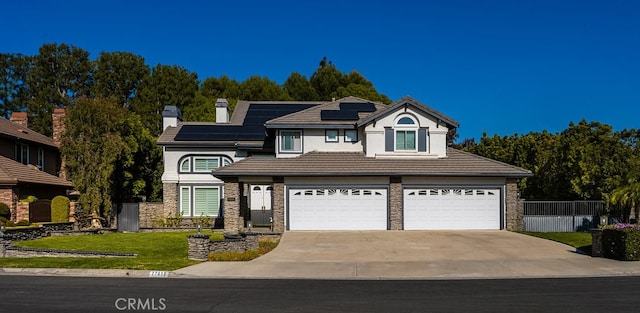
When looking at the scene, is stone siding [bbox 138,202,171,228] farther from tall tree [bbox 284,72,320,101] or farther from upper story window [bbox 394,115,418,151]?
tall tree [bbox 284,72,320,101]

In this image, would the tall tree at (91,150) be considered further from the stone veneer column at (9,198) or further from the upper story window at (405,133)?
the upper story window at (405,133)

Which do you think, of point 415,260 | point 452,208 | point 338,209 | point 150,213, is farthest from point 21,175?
point 452,208

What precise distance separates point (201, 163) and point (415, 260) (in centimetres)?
1830

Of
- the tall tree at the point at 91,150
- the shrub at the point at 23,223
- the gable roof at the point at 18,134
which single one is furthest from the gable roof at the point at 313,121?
the gable roof at the point at 18,134

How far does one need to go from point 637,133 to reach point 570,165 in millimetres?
4484

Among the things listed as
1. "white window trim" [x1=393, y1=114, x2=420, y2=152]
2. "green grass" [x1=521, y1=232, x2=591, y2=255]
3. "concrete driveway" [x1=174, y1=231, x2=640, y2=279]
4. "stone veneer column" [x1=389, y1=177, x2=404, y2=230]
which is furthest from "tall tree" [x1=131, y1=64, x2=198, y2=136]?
"green grass" [x1=521, y1=232, x2=591, y2=255]

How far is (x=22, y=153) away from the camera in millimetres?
33938

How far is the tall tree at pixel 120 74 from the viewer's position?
63.6 meters

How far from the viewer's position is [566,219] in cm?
2962

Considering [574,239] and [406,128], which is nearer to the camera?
[574,239]

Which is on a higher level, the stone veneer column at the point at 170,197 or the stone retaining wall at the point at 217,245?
the stone veneer column at the point at 170,197

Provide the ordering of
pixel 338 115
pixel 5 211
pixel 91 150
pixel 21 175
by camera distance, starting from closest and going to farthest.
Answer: pixel 5 211 → pixel 21 175 → pixel 91 150 → pixel 338 115

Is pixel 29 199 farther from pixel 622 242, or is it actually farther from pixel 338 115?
pixel 622 242

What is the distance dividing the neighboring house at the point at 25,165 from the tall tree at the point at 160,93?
19.8 metres
